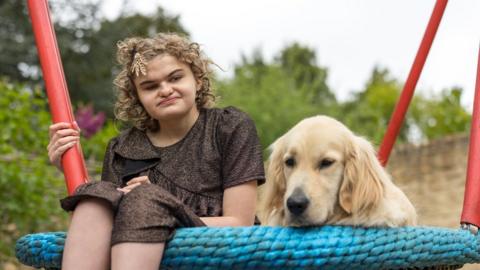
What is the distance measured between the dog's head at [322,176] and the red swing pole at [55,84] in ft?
1.86

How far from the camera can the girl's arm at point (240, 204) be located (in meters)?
2.38

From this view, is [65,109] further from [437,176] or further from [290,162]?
[437,176]

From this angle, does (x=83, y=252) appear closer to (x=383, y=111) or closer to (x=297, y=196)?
(x=297, y=196)

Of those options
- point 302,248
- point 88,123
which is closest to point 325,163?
Result: point 302,248

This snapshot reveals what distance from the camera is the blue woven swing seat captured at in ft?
5.65

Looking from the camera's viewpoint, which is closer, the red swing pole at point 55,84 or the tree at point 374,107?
the red swing pole at point 55,84

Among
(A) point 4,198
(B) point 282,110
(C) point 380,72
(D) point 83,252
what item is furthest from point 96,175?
(C) point 380,72

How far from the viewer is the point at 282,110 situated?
A: 11.4 m

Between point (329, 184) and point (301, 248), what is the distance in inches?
12.8

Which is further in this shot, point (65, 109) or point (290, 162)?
point (65, 109)

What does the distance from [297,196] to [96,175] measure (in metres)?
4.35

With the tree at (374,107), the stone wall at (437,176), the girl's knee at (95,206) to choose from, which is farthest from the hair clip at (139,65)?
the tree at (374,107)

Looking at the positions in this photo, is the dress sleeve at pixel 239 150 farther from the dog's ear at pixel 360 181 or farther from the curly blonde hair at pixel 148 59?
the dog's ear at pixel 360 181

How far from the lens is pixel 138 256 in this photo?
175cm
